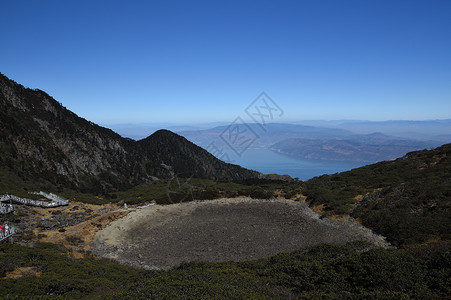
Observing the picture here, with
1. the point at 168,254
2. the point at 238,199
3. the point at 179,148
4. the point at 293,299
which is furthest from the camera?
the point at 179,148

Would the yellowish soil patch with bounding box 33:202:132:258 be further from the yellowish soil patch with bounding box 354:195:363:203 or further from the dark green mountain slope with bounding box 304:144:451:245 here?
the yellowish soil patch with bounding box 354:195:363:203

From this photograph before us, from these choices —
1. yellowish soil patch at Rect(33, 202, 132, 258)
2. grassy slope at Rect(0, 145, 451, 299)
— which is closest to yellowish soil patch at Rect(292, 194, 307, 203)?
grassy slope at Rect(0, 145, 451, 299)

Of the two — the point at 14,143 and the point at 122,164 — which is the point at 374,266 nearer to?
the point at 14,143

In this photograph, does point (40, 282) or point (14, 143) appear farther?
point (14, 143)

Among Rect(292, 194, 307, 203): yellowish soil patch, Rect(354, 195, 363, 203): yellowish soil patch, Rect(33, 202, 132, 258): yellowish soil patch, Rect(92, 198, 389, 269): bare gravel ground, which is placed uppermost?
Rect(354, 195, 363, 203): yellowish soil patch

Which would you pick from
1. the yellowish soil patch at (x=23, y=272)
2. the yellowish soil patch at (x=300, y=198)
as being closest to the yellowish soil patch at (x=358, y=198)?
the yellowish soil patch at (x=300, y=198)

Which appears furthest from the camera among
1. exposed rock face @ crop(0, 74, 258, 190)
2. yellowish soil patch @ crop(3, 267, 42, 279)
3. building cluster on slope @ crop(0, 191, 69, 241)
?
exposed rock face @ crop(0, 74, 258, 190)

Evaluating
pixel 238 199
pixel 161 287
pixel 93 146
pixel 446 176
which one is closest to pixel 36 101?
→ pixel 93 146
